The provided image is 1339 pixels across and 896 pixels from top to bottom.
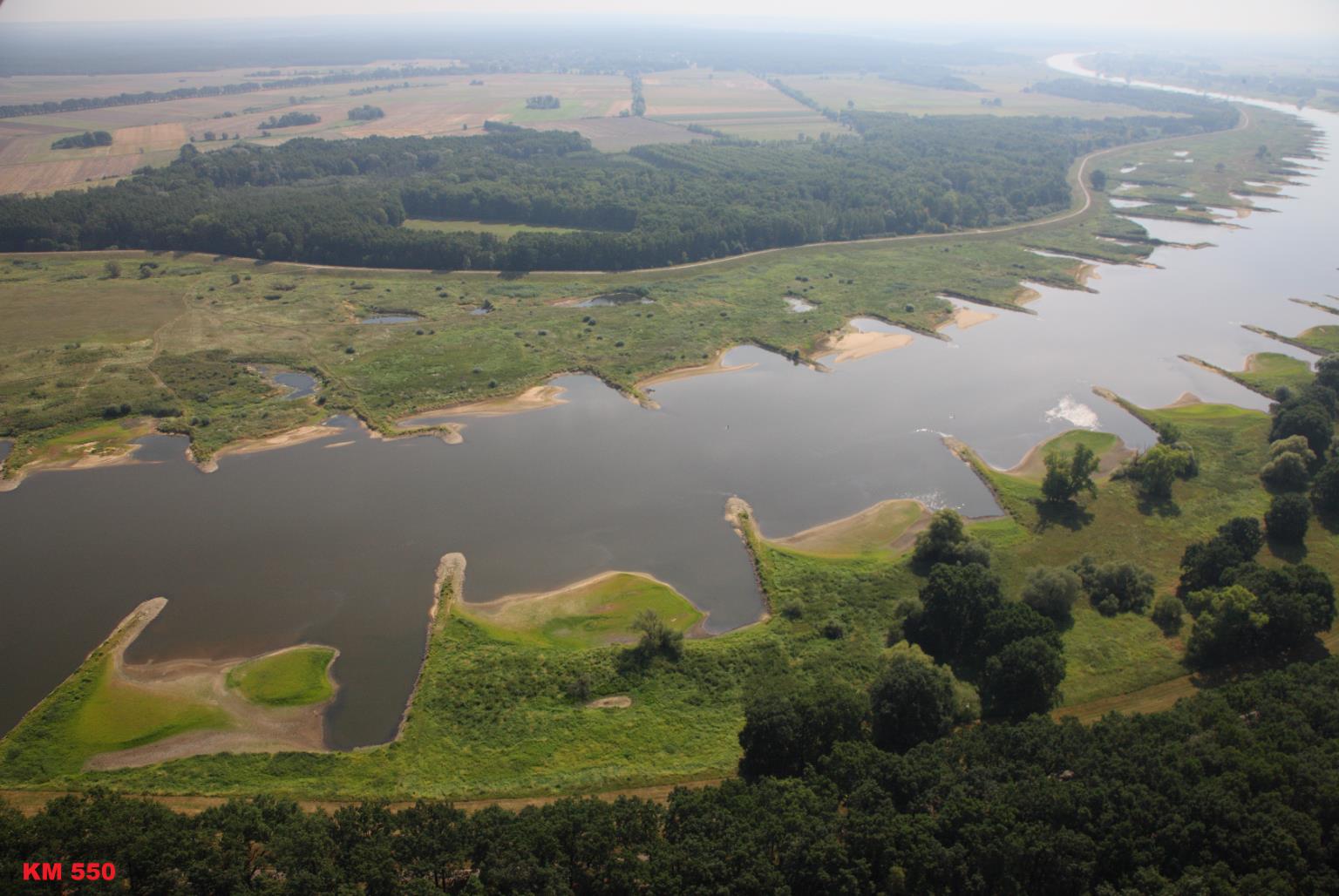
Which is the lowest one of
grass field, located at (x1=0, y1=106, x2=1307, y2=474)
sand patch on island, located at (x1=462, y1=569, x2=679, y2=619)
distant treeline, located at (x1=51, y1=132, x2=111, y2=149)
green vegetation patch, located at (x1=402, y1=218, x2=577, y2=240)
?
sand patch on island, located at (x1=462, y1=569, x2=679, y2=619)

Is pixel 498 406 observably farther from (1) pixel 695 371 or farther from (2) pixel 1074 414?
(2) pixel 1074 414

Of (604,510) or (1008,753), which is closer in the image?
(1008,753)

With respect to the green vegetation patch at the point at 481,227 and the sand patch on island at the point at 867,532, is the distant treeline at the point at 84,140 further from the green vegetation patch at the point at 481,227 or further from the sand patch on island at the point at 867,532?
the sand patch on island at the point at 867,532

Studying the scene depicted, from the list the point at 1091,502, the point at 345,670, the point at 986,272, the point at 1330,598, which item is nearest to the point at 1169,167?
the point at 986,272

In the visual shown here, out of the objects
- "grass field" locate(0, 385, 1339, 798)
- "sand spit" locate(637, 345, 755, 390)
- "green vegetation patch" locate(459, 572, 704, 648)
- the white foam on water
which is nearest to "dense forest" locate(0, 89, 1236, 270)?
"sand spit" locate(637, 345, 755, 390)

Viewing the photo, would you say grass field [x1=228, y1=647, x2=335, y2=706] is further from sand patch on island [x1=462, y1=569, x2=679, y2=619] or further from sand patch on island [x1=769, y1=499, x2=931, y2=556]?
sand patch on island [x1=769, y1=499, x2=931, y2=556]

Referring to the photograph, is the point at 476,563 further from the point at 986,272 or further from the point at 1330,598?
the point at 986,272

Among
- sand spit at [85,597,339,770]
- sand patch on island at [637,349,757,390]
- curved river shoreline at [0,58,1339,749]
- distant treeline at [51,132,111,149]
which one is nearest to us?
sand spit at [85,597,339,770]
